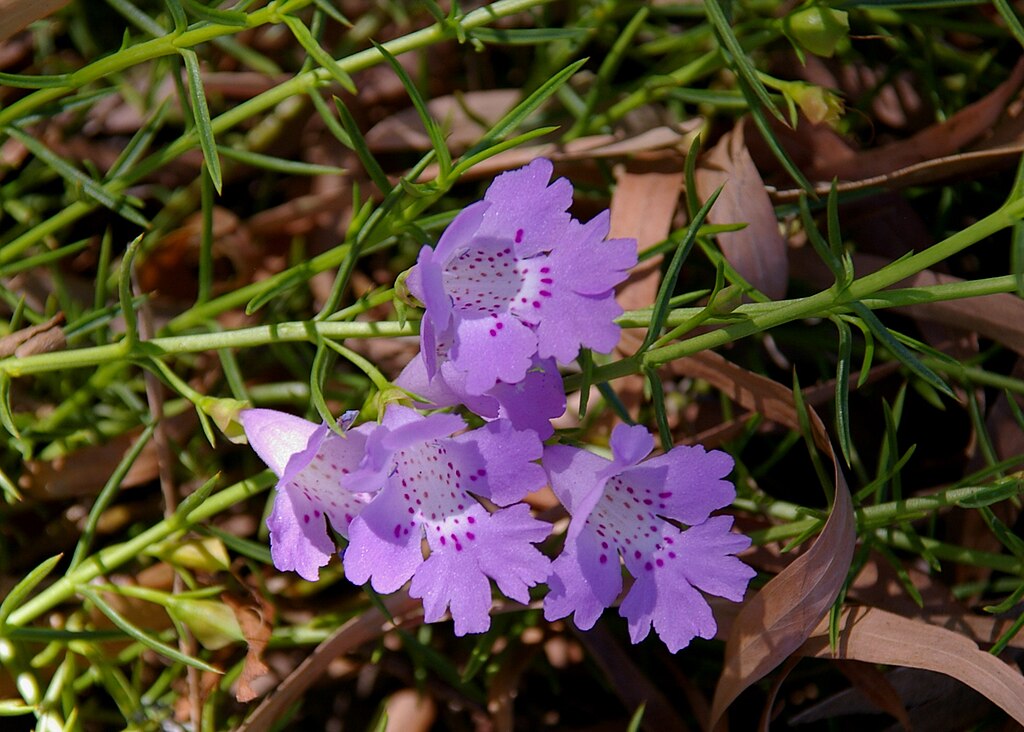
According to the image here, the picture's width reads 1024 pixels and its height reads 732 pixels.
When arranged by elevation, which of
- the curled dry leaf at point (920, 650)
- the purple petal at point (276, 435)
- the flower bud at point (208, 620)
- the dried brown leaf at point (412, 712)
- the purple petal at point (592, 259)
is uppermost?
the purple petal at point (592, 259)

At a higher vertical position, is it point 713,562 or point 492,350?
point 492,350

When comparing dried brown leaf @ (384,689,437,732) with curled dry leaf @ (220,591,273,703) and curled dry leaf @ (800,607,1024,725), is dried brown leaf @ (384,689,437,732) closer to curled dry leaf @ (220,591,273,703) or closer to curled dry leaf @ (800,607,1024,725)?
curled dry leaf @ (220,591,273,703)

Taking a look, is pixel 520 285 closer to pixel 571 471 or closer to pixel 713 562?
pixel 571 471

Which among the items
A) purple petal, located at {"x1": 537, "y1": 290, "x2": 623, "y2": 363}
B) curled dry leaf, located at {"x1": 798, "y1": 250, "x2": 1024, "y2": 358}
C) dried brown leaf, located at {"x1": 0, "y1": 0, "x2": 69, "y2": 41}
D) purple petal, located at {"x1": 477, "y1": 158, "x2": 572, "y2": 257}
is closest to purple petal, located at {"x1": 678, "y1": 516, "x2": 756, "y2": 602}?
purple petal, located at {"x1": 537, "y1": 290, "x2": 623, "y2": 363}

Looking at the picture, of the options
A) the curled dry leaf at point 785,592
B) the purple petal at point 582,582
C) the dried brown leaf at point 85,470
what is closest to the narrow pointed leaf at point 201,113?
the purple petal at point 582,582

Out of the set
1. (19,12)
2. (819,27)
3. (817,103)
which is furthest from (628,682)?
(19,12)

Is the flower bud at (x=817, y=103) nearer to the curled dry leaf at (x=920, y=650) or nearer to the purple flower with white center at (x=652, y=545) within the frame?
the purple flower with white center at (x=652, y=545)
